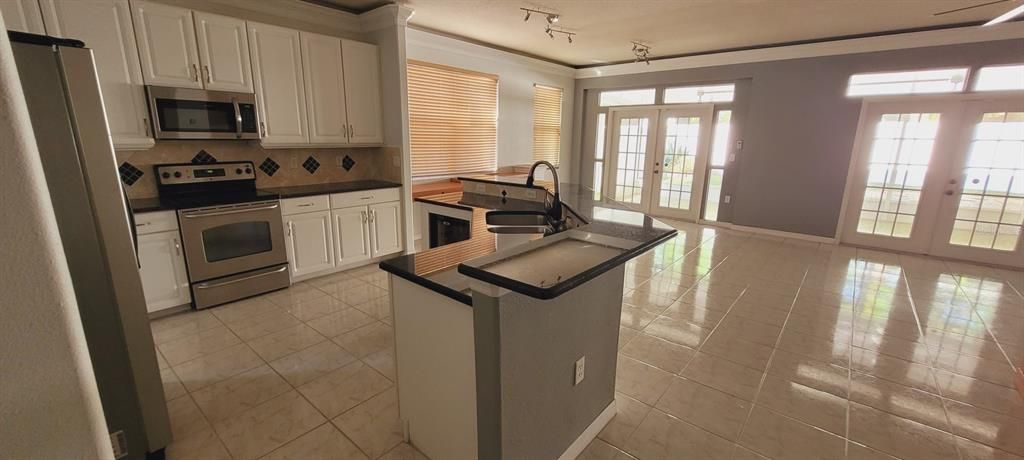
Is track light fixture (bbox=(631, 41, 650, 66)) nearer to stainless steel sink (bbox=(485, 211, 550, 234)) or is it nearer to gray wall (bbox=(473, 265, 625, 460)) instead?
stainless steel sink (bbox=(485, 211, 550, 234))

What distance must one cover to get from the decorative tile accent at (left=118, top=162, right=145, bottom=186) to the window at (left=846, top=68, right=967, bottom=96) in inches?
293

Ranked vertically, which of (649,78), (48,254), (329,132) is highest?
(649,78)

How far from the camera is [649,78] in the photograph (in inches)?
263

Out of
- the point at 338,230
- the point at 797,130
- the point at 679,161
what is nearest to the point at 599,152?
the point at 679,161

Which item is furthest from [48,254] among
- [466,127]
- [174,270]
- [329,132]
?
[466,127]

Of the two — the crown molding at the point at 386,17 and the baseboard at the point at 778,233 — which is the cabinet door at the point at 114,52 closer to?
the crown molding at the point at 386,17

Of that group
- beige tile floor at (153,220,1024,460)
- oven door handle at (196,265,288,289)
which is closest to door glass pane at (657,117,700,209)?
beige tile floor at (153,220,1024,460)

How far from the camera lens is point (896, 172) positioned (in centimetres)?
498

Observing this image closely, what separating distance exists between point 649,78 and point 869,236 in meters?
3.75

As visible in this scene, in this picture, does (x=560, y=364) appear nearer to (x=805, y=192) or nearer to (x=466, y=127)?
(x=466, y=127)

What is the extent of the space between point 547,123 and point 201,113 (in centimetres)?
504

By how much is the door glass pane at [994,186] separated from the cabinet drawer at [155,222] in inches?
307

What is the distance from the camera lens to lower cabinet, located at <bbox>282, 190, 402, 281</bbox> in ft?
12.1

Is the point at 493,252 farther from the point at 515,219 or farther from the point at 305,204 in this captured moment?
the point at 305,204
